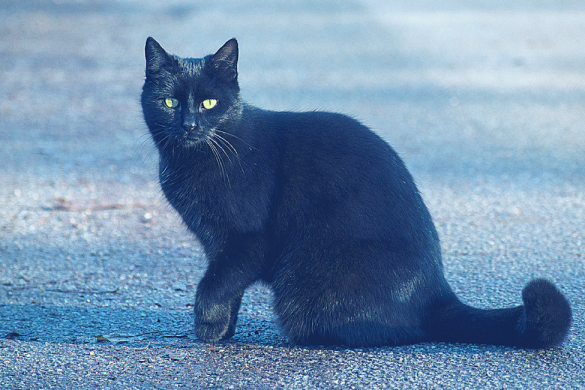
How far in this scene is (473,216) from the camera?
452 centimetres

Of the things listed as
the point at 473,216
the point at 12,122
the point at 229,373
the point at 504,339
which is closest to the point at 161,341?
the point at 229,373

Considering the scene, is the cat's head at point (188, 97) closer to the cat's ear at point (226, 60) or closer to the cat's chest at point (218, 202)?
the cat's ear at point (226, 60)

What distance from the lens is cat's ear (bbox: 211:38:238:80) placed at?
3094 millimetres

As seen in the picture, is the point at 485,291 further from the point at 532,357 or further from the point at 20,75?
the point at 20,75

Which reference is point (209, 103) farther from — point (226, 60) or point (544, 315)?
point (544, 315)

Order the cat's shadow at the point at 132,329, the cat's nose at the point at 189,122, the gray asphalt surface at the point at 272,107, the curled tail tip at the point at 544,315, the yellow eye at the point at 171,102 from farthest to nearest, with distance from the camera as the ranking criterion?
the yellow eye at the point at 171,102 < the cat's nose at the point at 189,122 < the cat's shadow at the point at 132,329 < the gray asphalt surface at the point at 272,107 < the curled tail tip at the point at 544,315

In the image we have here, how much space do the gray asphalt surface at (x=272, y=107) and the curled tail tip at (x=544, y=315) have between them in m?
0.12

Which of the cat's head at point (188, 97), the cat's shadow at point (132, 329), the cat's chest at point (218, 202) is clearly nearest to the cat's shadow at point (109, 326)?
the cat's shadow at point (132, 329)

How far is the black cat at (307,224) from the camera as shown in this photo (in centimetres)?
273

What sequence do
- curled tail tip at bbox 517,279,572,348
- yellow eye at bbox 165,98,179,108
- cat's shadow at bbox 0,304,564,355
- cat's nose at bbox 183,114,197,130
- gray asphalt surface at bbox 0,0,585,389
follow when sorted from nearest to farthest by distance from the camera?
1. curled tail tip at bbox 517,279,572,348
2. gray asphalt surface at bbox 0,0,585,389
3. cat's shadow at bbox 0,304,564,355
4. cat's nose at bbox 183,114,197,130
5. yellow eye at bbox 165,98,179,108

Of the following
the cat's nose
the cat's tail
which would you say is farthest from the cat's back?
the cat's tail

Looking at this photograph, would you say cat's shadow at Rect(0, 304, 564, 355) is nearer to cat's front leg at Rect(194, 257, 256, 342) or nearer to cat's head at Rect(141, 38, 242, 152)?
cat's front leg at Rect(194, 257, 256, 342)

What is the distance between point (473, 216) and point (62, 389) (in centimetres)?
301

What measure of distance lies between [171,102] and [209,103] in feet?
0.58
